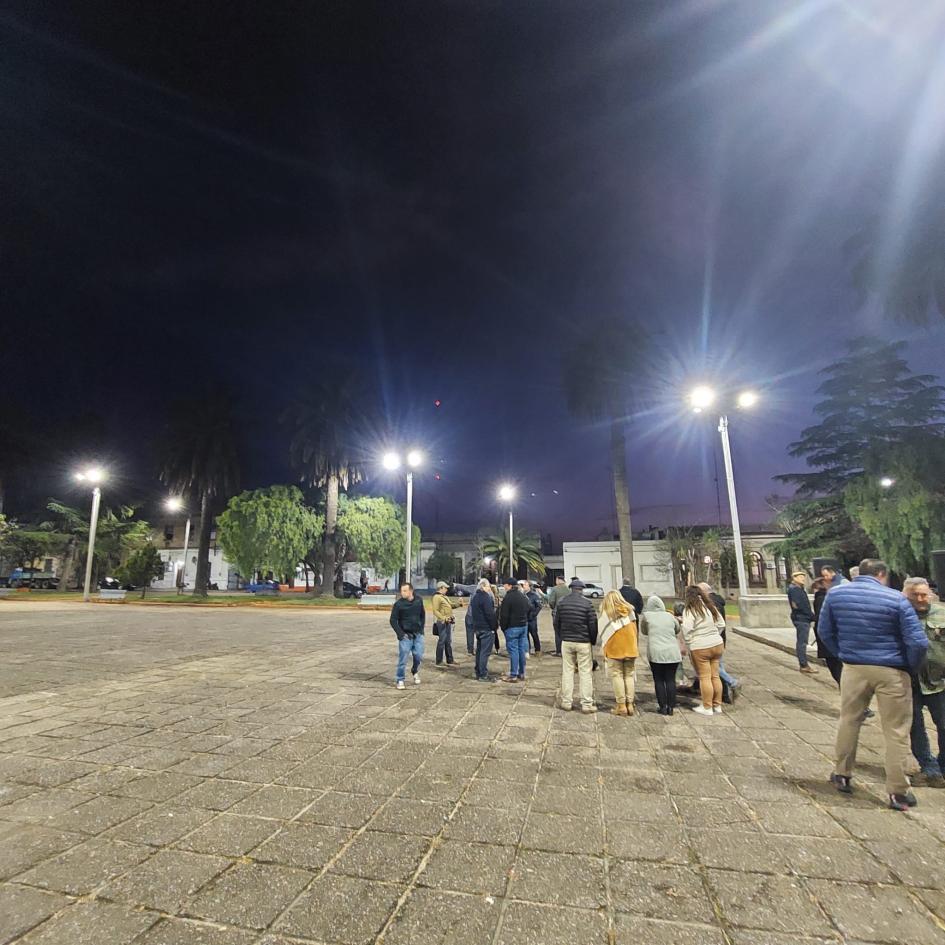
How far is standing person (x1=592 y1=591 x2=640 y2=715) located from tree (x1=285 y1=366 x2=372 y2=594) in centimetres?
2877

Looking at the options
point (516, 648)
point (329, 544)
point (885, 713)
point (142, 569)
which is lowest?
point (516, 648)

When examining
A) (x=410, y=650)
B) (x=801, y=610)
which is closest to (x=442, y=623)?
(x=410, y=650)

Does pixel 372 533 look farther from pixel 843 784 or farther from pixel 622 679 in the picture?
pixel 843 784

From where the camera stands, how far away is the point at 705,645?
21.6ft

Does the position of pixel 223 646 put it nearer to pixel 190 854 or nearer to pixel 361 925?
pixel 190 854

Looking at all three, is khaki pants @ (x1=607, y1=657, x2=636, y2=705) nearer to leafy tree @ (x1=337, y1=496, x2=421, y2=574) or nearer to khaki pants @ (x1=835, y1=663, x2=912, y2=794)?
khaki pants @ (x1=835, y1=663, x2=912, y2=794)

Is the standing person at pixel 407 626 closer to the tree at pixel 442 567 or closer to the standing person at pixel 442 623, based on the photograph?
the standing person at pixel 442 623

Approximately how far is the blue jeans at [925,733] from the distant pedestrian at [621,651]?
8.87 feet

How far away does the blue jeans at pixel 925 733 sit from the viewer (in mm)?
4363

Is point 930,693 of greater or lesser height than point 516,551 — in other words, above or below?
below

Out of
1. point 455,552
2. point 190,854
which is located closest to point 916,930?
point 190,854

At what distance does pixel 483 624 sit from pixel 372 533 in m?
25.1

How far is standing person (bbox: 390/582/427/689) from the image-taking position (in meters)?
7.94

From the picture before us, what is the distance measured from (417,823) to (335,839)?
0.58 meters
